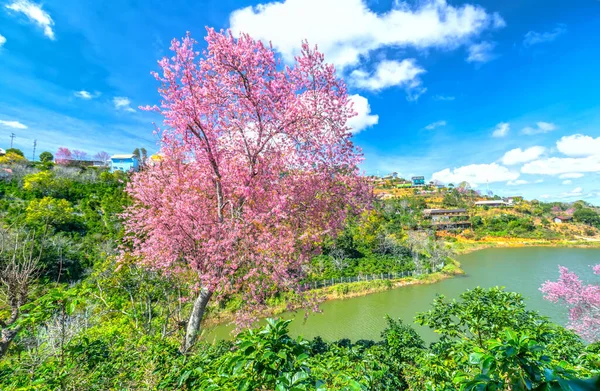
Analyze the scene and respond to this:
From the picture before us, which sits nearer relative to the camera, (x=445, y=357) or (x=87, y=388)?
(x=87, y=388)

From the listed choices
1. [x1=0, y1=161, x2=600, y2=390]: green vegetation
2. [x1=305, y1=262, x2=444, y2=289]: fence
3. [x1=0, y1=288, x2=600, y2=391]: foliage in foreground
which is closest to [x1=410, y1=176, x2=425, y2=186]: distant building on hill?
[x1=305, y1=262, x2=444, y2=289]: fence

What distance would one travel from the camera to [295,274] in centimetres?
514

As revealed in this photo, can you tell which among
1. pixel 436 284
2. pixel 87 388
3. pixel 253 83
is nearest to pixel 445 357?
pixel 87 388

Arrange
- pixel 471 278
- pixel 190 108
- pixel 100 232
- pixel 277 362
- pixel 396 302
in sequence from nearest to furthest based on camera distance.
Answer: pixel 277 362 < pixel 190 108 < pixel 396 302 < pixel 100 232 < pixel 471 278

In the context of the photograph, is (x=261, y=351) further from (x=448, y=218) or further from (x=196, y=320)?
(x=448, y=218)

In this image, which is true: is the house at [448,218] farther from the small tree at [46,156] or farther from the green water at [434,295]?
the small tree at [46,156]

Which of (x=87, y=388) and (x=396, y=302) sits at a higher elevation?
(x=87, y=388)

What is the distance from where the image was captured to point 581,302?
974 centimetres

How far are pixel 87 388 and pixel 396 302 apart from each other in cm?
1737

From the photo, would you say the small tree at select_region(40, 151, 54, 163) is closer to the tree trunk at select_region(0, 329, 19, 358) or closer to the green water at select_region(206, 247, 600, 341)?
the green water at select_region(206, 247, 600, 341)

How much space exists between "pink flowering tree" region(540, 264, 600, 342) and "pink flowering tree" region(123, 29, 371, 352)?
1022 cm

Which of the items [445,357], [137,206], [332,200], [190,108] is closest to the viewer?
[445,357]

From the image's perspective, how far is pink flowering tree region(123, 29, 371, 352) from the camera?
4594 millimetres

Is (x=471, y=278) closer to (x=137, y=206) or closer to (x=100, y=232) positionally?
(x=137, y=206)
